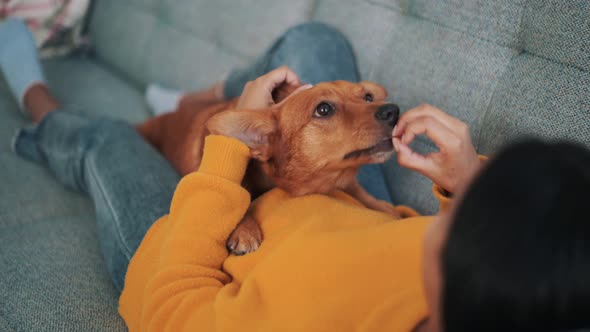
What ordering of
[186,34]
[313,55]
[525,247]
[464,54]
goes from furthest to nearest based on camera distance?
[186,34], [313,55], [464,54], [525,247]

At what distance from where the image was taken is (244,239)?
1.24 metres

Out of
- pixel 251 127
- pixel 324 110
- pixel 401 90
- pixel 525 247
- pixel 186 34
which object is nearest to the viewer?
pixel 525 247

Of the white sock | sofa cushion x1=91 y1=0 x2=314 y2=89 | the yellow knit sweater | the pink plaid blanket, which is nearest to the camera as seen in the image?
the yellow knit sweater

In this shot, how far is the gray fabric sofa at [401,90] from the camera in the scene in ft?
4.57

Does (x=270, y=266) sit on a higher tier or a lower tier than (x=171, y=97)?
higher

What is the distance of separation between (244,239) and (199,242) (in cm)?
12

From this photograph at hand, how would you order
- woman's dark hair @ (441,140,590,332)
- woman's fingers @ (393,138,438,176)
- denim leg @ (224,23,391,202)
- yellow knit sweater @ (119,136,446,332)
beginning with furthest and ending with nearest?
denim leg @ (224,23,391,202)
woman's fingers @ (393,138,438,176)
yellow knit sweater @ (119,136,446,332)
woman's dark hair @ (441,140,590,332)

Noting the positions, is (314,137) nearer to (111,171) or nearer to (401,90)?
(401,90)

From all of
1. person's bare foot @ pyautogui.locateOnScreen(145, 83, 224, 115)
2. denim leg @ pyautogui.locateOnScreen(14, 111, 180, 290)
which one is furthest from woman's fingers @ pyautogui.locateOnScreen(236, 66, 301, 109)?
person's bare foot @ pyautogui.locateOnScreen(145, 83, 224, 115)

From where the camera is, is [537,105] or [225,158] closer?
[225,158]

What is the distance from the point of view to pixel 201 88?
2928 mm

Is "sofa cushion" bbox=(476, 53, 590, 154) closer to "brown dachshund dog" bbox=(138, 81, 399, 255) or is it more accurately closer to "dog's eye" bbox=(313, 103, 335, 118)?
"brown dachshund dog" bbox=(138, 81, 399, 255)

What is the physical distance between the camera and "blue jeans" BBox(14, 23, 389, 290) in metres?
1.53

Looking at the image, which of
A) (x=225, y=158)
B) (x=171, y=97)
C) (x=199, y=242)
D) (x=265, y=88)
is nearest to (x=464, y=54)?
(x=265, y=88)
